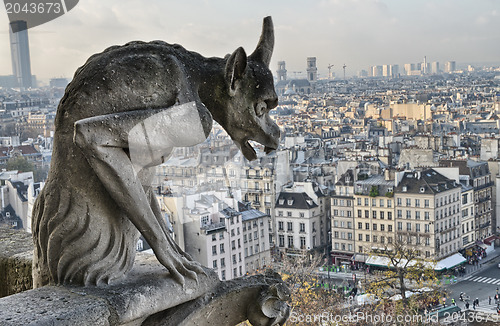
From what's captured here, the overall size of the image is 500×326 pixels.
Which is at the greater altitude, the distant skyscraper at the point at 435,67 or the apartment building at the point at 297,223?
the distant skyscraper at the point at 435,67

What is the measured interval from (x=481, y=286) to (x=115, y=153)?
10.1 meters

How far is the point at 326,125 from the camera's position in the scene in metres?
17.3

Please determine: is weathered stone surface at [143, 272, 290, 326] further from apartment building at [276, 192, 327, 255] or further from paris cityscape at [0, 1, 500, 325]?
apartment building at [276, 192, 327, 255]

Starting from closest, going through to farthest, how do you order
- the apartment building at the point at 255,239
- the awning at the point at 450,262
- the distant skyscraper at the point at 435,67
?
the apartment building at the point at 255,239, the awning at the point at 450,262, the distant skyscraper at the point at 435,67

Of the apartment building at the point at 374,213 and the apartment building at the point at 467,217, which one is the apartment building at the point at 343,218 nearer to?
the apartment building at the point at 374,213

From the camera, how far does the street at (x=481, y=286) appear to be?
9.38 m

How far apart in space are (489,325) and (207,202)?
4591 millimetres

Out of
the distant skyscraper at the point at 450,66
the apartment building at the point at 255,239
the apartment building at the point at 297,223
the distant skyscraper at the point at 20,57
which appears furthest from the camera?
the distant skyscraper at the point at 450,66

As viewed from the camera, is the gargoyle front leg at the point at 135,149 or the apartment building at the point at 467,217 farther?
the apartment building at the point at 467,217

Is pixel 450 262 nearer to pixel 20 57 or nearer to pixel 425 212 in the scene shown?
pixel 425 212

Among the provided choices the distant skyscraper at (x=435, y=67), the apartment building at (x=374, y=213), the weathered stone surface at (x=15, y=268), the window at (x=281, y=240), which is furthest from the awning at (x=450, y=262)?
the distant skyscraper at (x=435, y=67)

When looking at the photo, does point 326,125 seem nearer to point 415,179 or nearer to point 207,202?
point 415,179

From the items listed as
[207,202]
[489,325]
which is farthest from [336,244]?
[207,202]

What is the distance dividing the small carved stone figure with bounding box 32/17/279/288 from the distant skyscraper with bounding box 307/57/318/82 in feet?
43.3
